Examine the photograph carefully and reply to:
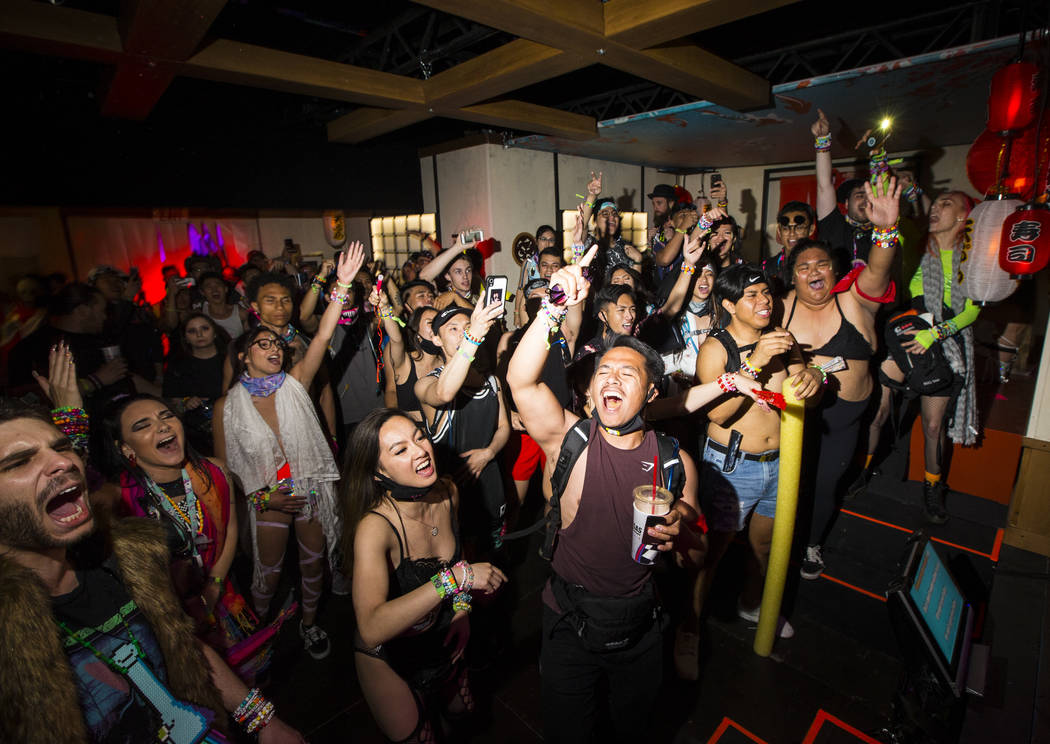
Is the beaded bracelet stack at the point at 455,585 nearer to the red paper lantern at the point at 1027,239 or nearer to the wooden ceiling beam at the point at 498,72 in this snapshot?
the red paper lantern at the point at 1027,239

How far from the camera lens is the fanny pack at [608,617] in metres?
1.71

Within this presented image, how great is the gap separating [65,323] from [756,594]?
203 inches

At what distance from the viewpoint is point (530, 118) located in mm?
6496

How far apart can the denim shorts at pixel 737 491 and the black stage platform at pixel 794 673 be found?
76cm

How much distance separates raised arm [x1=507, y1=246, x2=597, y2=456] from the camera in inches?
68.4

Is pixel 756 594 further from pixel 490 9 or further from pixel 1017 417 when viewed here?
pixel 490 9

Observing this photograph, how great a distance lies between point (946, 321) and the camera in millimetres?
3611

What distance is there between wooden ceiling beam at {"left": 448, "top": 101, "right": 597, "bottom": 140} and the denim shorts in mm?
5333

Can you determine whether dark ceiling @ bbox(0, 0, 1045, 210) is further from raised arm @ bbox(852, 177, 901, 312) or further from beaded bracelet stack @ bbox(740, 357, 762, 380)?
beaded bracelet stack @ bbox(740, 357, 762, 380)

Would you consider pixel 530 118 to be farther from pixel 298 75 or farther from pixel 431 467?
pixel 431 467

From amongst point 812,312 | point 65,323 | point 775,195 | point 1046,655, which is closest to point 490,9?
point 812,312

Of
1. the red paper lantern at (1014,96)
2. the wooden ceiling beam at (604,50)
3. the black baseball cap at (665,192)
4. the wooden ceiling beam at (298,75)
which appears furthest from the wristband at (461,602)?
the black baseball cap at (665,192)

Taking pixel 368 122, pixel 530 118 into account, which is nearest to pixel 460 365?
pixel 530 118

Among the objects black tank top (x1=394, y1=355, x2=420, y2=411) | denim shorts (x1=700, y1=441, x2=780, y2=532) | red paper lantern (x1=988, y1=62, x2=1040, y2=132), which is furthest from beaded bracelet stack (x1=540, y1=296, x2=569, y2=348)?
red paper lantern (x1=988, y1=62, x2=1040, y2=132)
